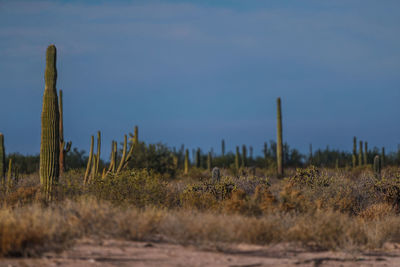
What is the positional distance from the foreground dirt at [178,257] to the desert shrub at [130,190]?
401 cm

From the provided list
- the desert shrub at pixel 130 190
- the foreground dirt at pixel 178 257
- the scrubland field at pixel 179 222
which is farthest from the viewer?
the desert shrub at pixel 130 190

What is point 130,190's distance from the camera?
1405 cm

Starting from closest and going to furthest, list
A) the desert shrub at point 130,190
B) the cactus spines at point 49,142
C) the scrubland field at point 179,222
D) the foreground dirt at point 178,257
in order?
1. the foreground dirt at point 178,257
2. the scrubland field at point 179,222
3. the desert shrub at point 130,190
4. the cactus spines at point 49,142

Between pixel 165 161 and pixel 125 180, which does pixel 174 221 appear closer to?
pixel 125 180

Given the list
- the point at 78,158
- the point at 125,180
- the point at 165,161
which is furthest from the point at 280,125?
the point at 78,158

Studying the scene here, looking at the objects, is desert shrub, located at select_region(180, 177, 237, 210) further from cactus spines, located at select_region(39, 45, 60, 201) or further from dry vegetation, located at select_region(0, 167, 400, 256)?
cactus spines, located at select_region(39, 45, 60, 201)

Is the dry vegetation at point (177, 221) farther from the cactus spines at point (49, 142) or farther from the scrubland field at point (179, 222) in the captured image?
the cactus spines at point (49, 142)

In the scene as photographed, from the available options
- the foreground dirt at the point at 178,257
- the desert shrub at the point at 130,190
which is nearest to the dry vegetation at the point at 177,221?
the desert shrub at the point at 130,190

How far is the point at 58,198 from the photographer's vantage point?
14273mm

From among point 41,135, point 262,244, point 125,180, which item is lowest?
point 262,244

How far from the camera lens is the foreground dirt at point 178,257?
842 centimetres

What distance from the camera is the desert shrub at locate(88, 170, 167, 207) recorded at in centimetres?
1348

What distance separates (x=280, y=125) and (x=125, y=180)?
16.7 meters

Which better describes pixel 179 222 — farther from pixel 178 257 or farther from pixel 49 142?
pixel 49 142
